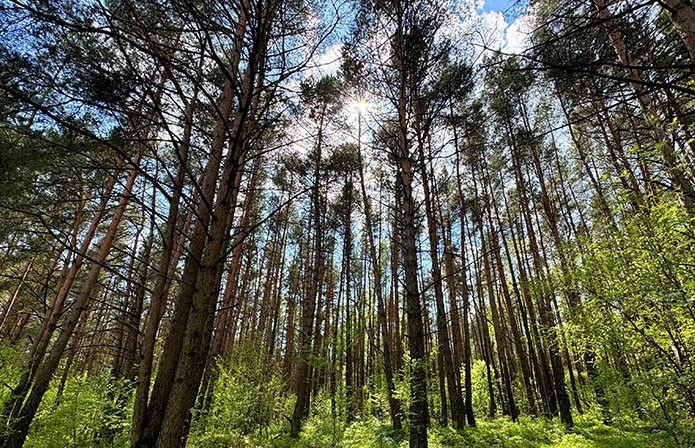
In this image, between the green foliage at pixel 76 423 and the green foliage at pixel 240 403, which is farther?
the green foliage at pixel 76 423

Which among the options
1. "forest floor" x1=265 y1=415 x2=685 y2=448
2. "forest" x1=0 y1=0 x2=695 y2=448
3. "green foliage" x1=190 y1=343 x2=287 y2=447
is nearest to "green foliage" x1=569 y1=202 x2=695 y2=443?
"forest" x1=0 y1=0 x2=695 y2=448

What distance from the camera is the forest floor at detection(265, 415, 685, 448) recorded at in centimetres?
730

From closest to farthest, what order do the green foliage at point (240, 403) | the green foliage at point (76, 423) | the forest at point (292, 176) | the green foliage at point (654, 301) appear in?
the forest at point (292, 176) → the green foliage at point (654, 301) → the green foliage at point (240, 403) → the green foliage at point (76, 423)

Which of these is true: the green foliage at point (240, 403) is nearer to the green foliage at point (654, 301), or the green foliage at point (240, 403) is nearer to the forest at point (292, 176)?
the forest at point (292, 176)

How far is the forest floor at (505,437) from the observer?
7.30 metres

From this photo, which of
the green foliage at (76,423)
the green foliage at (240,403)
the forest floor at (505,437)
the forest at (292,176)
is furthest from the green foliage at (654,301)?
the green foliage at (76,423)

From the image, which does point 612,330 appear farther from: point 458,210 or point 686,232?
point 458,210

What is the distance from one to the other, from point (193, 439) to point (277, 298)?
10772 millimetres

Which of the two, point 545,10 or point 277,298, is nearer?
point 545,10

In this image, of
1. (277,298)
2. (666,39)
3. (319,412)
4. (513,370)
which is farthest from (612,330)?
(513,370)

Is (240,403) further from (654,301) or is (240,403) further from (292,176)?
(292,176)

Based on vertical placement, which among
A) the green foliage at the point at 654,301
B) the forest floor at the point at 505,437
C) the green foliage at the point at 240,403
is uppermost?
the green foliage at the point at 654,301

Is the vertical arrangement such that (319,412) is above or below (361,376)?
below

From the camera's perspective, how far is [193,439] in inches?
200
